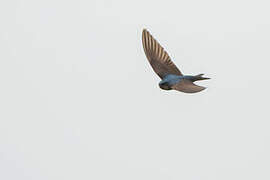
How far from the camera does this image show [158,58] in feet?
27.2

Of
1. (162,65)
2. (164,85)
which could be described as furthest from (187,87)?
(162,65)

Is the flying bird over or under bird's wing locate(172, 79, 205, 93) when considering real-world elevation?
over

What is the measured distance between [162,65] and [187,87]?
49.4 inches

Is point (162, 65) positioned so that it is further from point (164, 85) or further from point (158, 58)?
point (164, 85)

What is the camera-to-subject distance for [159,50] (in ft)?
27.1

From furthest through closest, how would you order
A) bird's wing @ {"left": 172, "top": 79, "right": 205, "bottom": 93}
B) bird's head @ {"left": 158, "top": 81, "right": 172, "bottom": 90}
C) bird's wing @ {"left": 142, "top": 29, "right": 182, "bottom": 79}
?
bird's wing @ {"left": 142, "top": 29, "right": 182, "bottom": 79} < bird's head @ {"left": 158, "top": 81, "right": 172, "bottom": 90} < bird's wing @ {"left": 172, "top": 79, "right": 205, "bottom": 93}

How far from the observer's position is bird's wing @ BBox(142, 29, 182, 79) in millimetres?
8188

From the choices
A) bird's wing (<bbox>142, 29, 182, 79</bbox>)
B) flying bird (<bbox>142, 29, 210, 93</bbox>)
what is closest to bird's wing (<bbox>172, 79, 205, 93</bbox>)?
flying bird (<bbox>142, 29, 210, 93</bbox>)

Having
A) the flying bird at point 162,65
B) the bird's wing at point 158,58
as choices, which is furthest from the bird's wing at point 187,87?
the bird's wing at point 158,58

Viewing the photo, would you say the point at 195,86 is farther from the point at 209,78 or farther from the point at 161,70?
the point at 161,70

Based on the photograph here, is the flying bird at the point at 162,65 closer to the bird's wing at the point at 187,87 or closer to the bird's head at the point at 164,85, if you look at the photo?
the bird's head at the point at 164,85

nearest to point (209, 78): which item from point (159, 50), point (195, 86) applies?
point (195, 86)

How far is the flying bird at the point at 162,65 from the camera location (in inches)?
308

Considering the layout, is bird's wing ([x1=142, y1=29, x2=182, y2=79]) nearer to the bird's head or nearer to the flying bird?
the flying bird
